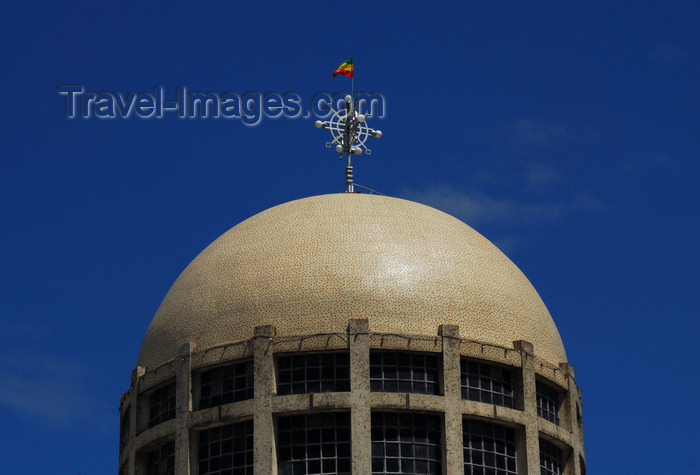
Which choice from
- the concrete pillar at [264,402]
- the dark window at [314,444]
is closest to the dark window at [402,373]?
the dark window at [314,444]

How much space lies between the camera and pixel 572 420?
2334 inches

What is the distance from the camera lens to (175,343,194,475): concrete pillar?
55906 mm

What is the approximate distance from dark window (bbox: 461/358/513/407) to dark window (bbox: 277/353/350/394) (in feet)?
14.2

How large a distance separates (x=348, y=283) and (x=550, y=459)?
32.2 feet

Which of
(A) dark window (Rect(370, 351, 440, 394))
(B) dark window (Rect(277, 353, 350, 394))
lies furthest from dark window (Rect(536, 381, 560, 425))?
(B) dark window (Rect(277, 353, 350, 394))

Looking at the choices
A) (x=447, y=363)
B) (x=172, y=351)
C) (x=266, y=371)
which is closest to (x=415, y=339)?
(x=447, y=363)

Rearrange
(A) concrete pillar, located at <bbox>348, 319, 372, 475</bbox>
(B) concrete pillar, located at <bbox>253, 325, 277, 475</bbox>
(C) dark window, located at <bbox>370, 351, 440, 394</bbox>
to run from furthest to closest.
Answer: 1. (C) dark window, located at <bbox>370, 351, 440, 394</bbox>
2. (B) concrete pillar, located at <bbox>253, 325, 277, 475</bbox>
3. (A) concrete pillar, located at <bbox>348, 319, 372, 475</bbox>

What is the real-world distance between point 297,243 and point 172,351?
6.01 metres

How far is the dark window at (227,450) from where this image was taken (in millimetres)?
55188

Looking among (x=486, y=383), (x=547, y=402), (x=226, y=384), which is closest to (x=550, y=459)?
(x=547, y=402)

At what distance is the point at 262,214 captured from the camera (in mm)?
62000

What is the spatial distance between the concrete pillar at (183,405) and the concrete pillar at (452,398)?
353 inches

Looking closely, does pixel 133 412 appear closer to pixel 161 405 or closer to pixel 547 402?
pixel 161 405

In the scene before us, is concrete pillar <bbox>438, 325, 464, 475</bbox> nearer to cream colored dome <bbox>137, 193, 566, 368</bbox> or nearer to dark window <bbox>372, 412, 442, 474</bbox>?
dark window <bbox>372, 412, 442, 474</bbox>
